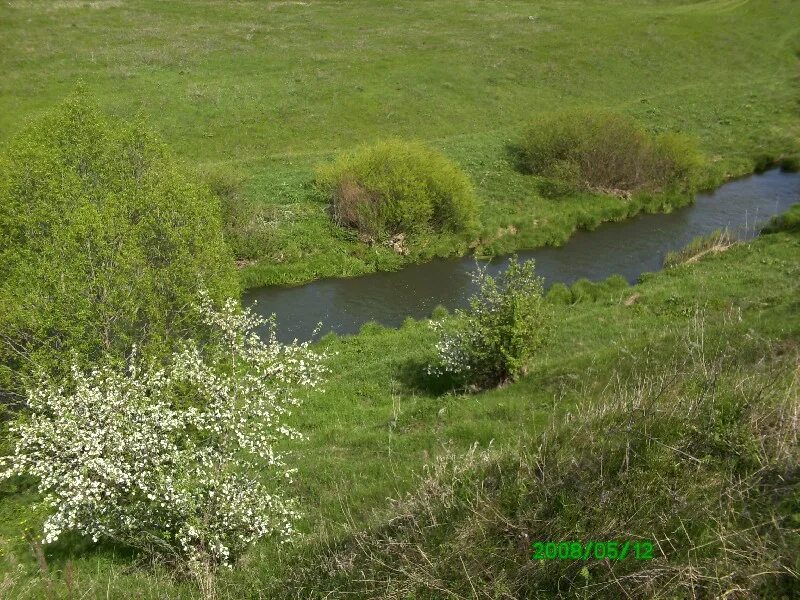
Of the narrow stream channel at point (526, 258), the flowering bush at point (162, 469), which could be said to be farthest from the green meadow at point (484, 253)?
the narrow stream channel at point (526, 258)

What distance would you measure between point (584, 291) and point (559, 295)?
4.04 ft

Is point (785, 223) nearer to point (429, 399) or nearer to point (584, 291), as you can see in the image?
point (584, 291)

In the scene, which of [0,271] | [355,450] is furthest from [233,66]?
[355,450]

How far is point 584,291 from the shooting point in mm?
31578

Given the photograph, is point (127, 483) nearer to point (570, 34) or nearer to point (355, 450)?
point (355, 450)

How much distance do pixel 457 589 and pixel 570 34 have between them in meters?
78.0

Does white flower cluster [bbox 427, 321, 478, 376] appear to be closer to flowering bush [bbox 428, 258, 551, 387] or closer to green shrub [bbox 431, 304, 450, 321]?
flowering bush [bbox 428, 258, 551, 387]

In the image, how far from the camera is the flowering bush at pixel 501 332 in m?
19.5

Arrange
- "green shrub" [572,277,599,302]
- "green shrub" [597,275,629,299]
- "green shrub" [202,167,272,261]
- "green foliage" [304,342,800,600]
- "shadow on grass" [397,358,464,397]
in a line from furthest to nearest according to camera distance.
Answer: "green shrub" [202,167,272,261], "green shrub" [572,277,599,302], "green shrub" [597,275,629,299], "shadow on grass" [397,358,464,397], "green foliage" [304,342,800,600]

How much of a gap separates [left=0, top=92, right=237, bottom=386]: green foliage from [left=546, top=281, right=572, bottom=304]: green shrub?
15.8 meters

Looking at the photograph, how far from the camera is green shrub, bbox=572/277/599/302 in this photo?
30.8 m

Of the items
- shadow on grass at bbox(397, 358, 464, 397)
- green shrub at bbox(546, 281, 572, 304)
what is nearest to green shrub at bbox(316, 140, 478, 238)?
green shrub at bbox(546, 281, 572, 304)

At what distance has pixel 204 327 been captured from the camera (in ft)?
65.0

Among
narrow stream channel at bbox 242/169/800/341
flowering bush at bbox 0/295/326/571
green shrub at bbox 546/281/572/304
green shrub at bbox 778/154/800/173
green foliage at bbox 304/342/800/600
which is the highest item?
green foliage at bbox 304/342/800/600
